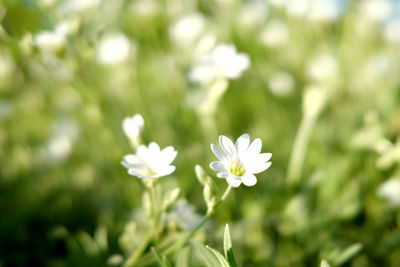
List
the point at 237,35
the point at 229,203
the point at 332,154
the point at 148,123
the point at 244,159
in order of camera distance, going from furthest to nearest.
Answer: the point at 237,35 → the point at 148,123 → the point at 332,154 → the point at 229,203 → the point at 244,159

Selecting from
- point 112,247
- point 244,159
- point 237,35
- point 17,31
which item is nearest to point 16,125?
point 17,31

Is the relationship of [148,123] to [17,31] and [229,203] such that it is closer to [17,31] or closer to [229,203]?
[229,203]

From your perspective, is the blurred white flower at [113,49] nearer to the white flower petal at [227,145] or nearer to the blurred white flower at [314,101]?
the blurred white flower at [314,101]

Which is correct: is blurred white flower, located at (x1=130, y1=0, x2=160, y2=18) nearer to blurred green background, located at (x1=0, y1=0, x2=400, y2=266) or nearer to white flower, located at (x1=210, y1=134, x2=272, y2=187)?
blurred green background, located at (x1=0, y1=0, x2=400, y2=266)

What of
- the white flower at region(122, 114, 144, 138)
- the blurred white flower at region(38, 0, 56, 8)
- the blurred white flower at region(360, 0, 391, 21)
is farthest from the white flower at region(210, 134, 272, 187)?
the blurred white flower at region(360, 0, 391, 21)

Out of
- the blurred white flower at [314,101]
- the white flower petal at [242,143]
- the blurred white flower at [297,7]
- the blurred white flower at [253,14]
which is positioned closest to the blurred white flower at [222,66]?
the blurred white flower at [314,101]

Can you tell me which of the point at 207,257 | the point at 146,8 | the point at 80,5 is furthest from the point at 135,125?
the point at 146,8
